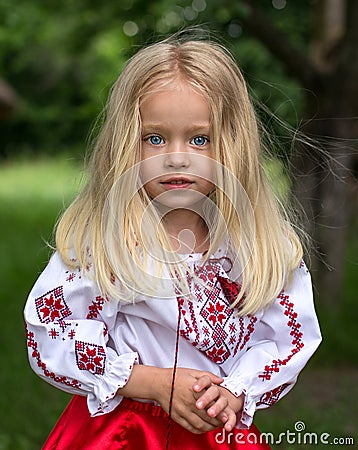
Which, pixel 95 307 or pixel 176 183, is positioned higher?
pixel 176 183

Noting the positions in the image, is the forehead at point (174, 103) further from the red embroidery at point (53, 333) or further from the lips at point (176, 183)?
the red embroidery at point (53, 333)

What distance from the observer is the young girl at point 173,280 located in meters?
2.01

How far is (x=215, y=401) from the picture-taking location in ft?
6.46

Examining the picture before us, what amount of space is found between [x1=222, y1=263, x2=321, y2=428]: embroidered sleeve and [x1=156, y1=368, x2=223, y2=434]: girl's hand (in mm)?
103

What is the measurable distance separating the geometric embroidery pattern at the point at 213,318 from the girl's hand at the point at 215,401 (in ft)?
0.39

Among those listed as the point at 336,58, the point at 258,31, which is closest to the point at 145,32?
the point at 258,31

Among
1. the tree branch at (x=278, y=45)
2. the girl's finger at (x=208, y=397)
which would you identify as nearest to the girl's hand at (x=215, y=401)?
the girl's finger at (x=208, y=397)

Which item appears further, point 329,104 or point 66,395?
point 329,104

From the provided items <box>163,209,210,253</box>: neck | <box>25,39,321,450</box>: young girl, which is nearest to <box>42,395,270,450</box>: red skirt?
<box>25,39,321,450</box>: young girl

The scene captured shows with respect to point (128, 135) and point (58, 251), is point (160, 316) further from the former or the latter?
point (128, 135)

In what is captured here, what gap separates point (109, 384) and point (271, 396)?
0.39 meters

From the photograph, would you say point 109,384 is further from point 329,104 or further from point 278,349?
point 329,104

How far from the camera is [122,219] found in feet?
6.77

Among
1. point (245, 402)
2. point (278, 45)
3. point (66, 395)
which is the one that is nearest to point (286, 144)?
point (245, 402)
